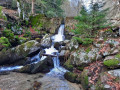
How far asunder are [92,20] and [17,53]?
23.3 ft

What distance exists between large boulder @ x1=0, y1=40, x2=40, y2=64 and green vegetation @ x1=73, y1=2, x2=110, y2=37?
4848 mm

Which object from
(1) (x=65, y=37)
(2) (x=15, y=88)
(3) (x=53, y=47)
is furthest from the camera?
(1) (x=65, y=37)

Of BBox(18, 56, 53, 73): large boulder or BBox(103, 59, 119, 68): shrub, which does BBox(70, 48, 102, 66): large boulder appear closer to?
BBox(103, 59, 119, 68): shrub

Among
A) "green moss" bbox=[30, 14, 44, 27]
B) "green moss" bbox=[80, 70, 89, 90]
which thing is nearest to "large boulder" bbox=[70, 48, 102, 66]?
"green moss" bbox=[80, 70, 89, 90]

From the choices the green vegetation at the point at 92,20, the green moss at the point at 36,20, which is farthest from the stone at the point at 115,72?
the green moss at the point at 36,20

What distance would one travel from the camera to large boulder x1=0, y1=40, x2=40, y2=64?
25.8 feet

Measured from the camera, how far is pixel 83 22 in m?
7.33

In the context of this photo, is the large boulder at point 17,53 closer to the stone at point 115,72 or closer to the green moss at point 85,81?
the green moss at point 85,81

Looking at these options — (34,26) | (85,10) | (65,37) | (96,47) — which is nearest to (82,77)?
(96,47)

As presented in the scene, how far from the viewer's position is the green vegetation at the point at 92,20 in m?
Result: 6.83

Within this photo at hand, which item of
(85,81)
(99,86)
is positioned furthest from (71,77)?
(99,86)

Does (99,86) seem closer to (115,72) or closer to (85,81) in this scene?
(85,81)

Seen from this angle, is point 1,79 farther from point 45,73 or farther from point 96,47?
point 96,47

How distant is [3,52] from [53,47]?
554 centimetres
